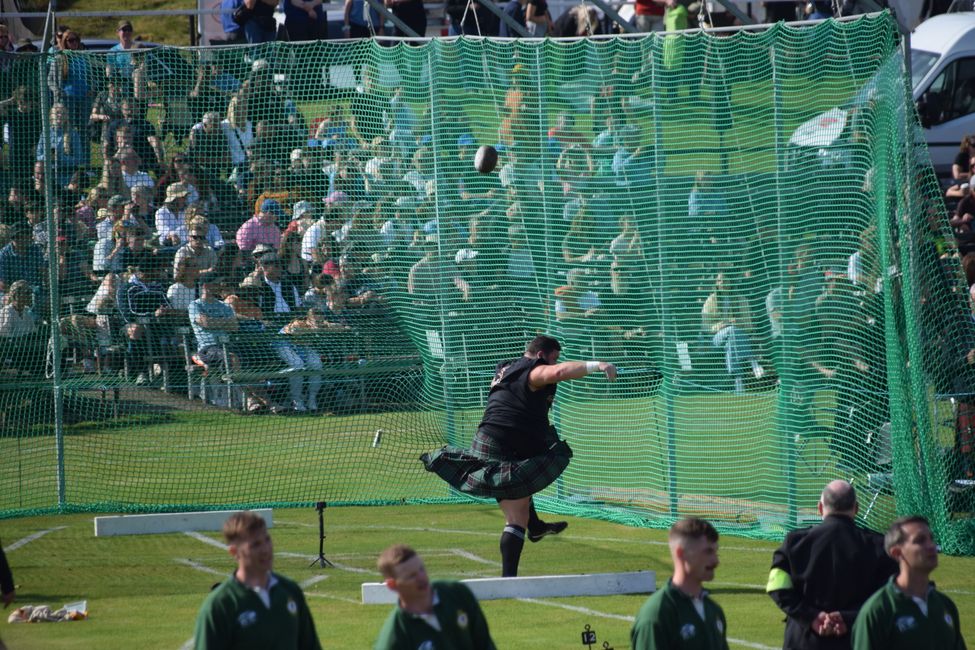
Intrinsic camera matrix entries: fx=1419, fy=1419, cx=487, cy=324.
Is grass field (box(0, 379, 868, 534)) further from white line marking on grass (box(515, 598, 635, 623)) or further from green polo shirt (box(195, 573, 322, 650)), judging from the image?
green polo shirt (box(195, 573, 322, 650))

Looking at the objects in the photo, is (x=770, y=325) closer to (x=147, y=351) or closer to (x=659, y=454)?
(x=659, y=454)

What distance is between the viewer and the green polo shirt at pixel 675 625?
518 centimetres

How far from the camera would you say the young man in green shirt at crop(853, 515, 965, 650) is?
5.38m

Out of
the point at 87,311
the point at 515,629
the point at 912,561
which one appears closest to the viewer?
the point at 912,561

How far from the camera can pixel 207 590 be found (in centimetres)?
911

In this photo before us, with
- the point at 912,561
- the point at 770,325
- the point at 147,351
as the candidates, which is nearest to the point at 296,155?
the point at 147,351

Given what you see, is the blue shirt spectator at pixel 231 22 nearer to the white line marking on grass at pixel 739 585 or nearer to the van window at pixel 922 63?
the van window at pixel 922 63

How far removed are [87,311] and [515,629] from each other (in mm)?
5783

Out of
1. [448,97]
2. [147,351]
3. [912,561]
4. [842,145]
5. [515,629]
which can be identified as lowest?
[515,629]

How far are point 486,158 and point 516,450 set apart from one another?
3.12m

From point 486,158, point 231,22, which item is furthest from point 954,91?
point 486,158

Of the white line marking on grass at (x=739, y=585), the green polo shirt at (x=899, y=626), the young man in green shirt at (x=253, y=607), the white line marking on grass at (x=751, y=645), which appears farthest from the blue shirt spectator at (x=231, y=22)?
the green polo shirt at (x=899, y=626)

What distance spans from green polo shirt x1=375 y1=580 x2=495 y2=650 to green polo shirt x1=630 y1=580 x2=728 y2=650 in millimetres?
569

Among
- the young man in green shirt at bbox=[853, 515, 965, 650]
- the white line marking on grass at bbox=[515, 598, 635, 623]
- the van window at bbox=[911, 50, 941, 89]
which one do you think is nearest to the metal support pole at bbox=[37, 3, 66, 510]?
the white line marking on grass at bbox=[515, 598, 635, 623]
